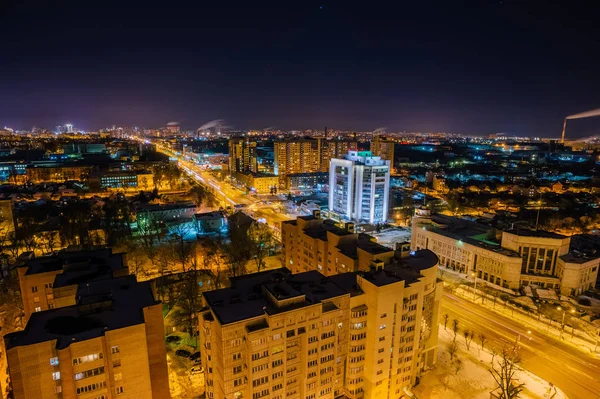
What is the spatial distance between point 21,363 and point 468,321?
26.1 meters

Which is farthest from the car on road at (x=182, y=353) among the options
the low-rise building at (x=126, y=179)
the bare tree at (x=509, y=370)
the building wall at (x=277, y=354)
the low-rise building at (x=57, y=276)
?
the low-rise building at (x=126, y=179)

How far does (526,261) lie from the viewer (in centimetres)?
3188

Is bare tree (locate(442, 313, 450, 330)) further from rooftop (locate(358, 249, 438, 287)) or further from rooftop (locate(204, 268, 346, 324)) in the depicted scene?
rooftop (locate(204, 268, 346, 324))

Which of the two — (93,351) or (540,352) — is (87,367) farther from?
(540,352)

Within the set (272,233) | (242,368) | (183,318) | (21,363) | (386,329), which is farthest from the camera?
(272,233)

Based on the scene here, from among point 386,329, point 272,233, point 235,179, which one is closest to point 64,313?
point 386,329

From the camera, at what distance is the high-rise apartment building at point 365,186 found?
165 ft

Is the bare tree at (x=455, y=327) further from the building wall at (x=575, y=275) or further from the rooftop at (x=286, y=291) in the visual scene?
the building wall at (x=575, y=275)

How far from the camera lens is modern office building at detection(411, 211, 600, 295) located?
2998cm

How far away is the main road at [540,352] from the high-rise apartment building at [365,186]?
79.2 feet

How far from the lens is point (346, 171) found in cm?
5259

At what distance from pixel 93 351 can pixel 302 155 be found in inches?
3149

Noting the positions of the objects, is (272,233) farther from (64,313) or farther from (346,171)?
(64,313)

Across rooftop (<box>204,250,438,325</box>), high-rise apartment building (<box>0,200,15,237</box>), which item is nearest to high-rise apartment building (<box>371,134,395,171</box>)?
high-rise apartment building (<box>0,200,15,237</box>)
